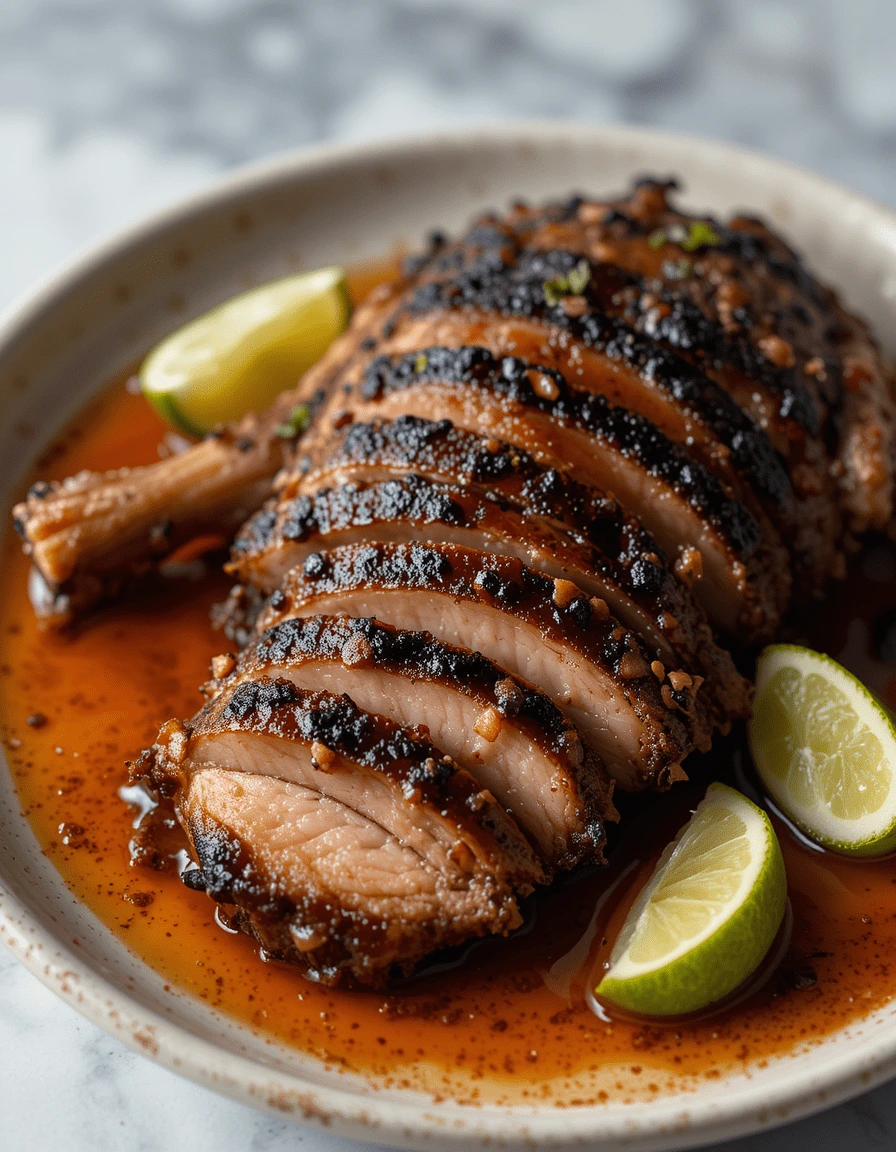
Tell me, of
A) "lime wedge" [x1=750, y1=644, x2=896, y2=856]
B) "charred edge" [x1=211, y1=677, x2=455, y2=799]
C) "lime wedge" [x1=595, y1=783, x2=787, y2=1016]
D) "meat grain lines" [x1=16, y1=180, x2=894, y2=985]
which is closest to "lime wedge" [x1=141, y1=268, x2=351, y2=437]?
"meat grain lines" [x1=16, y1=180, x2=894, y2=985]

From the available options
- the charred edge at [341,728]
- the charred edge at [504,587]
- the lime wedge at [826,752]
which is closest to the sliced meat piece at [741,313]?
the lime wedge at [826,752]

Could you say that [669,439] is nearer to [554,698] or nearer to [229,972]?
[554,698]

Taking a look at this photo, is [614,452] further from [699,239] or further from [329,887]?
[329,887]

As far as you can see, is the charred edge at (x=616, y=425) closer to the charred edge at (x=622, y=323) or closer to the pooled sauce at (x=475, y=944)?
the charred edge at (x=622, y=323)

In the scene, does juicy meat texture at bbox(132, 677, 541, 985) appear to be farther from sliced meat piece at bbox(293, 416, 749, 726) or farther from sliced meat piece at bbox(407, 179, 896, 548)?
sliced meat piece at bbox(407, 179, 896, 548)

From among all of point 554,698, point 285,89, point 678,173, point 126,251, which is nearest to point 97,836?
point 554,698

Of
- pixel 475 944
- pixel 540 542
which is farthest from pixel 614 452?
pixel 475 944

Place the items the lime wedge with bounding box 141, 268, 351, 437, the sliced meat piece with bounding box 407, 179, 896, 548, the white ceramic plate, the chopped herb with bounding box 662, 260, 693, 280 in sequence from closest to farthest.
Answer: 1. the white ceramic plate
2. the sliced meat piece with bounding box 407, 179, 896, 548
3. the chopped herb with bounding box 662, 260, 693, 280
4. the lime wedge with bounding box 141, 268, 351, 437
